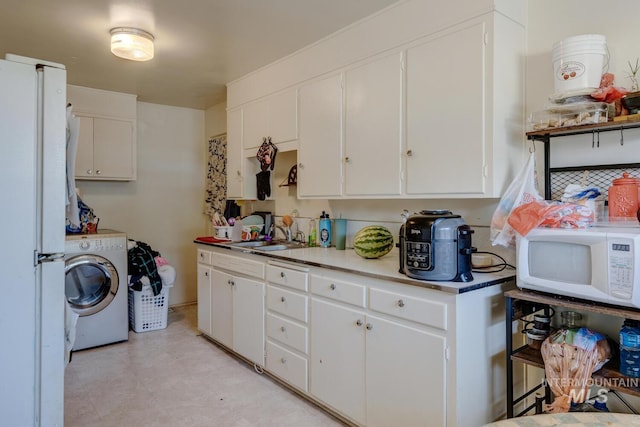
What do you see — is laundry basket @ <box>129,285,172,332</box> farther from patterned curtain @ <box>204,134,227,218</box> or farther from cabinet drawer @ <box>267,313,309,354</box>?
cabinet drawer @ <box>267,313,309,354</box>

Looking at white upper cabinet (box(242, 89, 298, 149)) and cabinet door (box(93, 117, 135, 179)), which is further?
cabinet door (box(93, 117, 135, 179))

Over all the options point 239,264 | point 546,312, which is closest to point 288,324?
point 239,264

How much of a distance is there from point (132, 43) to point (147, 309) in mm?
2452

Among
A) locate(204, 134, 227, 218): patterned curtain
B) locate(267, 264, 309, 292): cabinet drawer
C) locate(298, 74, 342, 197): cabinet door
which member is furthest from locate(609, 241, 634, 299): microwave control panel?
locate(204, 134, 227, 218): patterned curtain

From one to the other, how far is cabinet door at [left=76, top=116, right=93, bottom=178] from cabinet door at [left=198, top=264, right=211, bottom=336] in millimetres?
1550

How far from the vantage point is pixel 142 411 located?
8.12 feet

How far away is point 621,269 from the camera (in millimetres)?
1413

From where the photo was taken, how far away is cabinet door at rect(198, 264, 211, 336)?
3579mm

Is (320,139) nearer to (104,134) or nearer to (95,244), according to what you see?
(95,244)

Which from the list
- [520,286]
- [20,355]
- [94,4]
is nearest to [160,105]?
[94,4]

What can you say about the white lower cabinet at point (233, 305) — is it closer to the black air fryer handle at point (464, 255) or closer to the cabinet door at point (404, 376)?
the cabinet door at point (404, 376)

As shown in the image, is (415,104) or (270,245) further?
(270,245)

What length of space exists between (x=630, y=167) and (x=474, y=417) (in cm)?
130

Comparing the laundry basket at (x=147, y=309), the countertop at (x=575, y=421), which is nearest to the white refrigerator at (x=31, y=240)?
the countertop at (x=575, y=421)
